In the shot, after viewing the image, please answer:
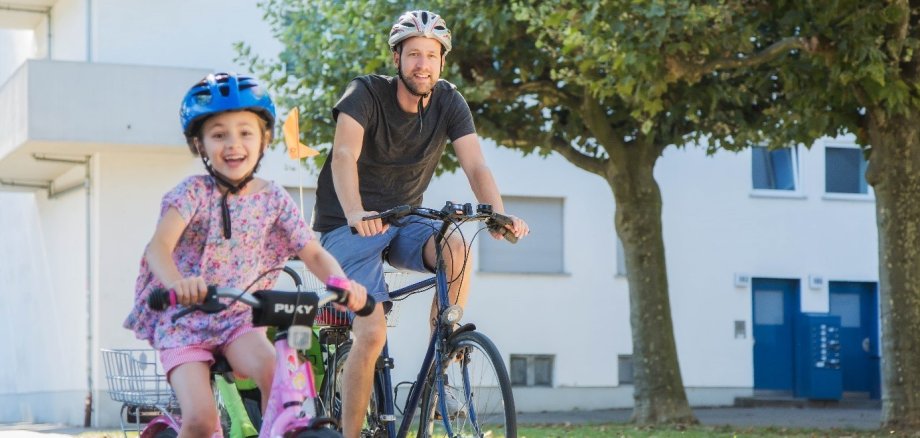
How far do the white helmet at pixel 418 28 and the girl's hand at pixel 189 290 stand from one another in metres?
2.19

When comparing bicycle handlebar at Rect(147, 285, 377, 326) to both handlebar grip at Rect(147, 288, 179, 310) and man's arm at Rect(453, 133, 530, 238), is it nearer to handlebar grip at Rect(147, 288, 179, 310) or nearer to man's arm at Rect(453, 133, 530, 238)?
handlebar grip at Rect(147, 288, 179, 310)

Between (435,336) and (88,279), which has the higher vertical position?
(88,279)

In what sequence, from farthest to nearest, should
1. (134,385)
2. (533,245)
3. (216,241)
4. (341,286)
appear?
1. (533,245)
2. (134,385)
3. (216,241)
4. (341,286)

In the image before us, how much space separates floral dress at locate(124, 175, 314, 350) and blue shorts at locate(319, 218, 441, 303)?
1106 mm

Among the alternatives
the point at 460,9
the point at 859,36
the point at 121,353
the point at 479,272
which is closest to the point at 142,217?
the point at 479,272

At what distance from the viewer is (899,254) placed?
581 inches

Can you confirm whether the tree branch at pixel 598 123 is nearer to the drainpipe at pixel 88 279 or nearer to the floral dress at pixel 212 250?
the drainpipe at pixel 88 279

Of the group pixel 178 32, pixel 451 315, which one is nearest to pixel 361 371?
pixel 451 315

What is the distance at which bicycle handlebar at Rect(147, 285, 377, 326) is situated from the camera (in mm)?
4969

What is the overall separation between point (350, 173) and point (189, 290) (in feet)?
6.04

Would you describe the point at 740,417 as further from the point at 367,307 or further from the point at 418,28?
the point at 367,307

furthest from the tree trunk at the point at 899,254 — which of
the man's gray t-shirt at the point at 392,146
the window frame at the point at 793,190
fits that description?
the window frame at the point at 793,190

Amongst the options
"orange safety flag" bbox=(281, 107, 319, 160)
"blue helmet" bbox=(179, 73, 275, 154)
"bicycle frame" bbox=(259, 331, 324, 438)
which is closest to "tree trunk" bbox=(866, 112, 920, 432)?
"orange safety flag" bbox=(281, 107, 319, 160)

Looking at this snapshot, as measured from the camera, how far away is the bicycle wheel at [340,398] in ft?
22.9
